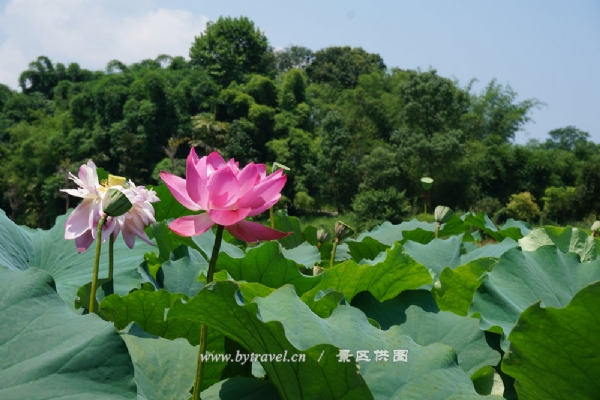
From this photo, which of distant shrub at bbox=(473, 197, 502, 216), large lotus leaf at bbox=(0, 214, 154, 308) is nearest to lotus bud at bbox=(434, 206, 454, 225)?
large lotus leaf at bbox=(0, 214, 154, 308)

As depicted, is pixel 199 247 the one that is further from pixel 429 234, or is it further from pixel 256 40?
pixel 256 40

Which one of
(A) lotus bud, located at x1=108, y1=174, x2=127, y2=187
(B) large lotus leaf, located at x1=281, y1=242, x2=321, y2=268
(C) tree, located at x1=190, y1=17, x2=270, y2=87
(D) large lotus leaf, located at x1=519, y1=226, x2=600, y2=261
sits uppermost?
(C) tree, located at x1=190, y1=17, x2=270, y2=87

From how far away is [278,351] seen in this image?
32cm

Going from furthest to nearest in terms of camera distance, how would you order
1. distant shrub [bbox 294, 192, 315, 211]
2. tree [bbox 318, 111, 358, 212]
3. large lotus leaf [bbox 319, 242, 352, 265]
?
distant shrub [bbox 294, 192, 315, 211], tree [bbox 318, 111, 358, 212], large lotus leaf [bbox 319, 242, 352, 265]

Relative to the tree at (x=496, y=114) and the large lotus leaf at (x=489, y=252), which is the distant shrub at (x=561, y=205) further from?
the large lotus leaf at (x=489, y=252)

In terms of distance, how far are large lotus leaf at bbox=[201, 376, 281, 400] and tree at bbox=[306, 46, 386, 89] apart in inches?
910

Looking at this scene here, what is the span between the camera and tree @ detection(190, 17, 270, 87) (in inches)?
835

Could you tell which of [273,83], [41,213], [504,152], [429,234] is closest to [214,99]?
[273,83]

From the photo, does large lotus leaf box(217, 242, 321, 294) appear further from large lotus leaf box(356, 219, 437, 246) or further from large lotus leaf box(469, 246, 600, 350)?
large lotus leaf box(356, 219, 437, 246)

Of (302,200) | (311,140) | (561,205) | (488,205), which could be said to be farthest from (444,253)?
(311,140)

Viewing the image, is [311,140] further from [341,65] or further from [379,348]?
[379,348]

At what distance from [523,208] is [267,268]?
553 inches

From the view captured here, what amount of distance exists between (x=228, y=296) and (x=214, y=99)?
1934 cm

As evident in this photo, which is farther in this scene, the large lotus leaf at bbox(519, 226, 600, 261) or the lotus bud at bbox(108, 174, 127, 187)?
the large lotus leaf at bbox(519, 226, 600, 261)
